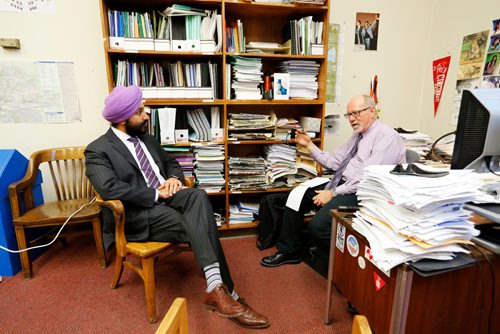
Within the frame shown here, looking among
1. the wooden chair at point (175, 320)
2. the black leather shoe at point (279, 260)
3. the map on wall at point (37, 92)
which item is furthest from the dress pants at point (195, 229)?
the map on wall at point (37, 92)

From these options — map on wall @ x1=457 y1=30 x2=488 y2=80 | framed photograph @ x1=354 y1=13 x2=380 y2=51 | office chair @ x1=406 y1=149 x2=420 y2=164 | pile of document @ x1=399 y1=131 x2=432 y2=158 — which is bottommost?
office chair @ x1=406 y1=149 x2=420 y2=164

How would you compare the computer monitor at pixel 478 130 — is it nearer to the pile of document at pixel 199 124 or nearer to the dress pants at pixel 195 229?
the dress pants at pixel 195 229

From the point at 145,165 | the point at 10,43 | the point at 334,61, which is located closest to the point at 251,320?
the point at 145,165

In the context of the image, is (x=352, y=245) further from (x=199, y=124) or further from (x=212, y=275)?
(x=199, y=124)

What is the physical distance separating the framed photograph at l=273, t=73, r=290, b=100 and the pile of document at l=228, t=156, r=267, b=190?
0.56 m

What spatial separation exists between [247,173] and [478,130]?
166 cm

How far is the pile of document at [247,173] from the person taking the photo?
7.94 feet

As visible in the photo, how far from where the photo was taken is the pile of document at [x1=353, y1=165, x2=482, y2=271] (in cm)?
93

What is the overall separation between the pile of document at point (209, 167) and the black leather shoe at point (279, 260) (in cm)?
70

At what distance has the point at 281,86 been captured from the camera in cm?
234

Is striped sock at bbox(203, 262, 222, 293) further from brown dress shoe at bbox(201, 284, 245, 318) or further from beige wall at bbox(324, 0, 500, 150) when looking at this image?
beige wall at bbox(324, 0, 500, 150)

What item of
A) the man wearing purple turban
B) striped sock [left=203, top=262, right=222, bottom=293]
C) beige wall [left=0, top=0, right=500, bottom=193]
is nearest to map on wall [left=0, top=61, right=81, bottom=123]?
beige wall [left=0, top=0, right=500, bottom=193]

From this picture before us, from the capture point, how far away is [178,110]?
7.73ft

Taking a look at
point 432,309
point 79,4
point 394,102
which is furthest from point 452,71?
point 79,4
